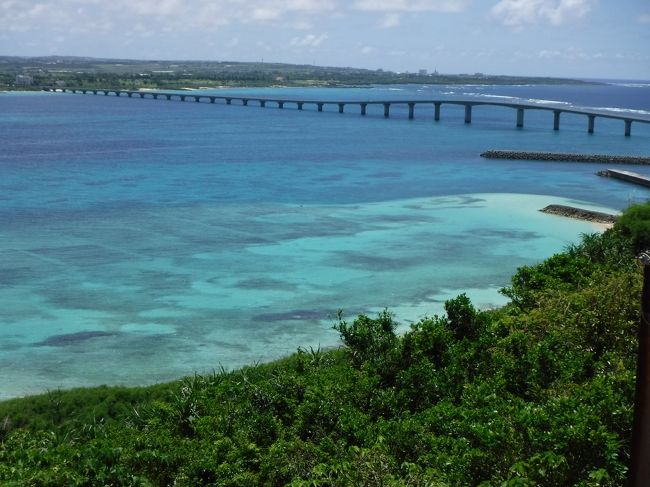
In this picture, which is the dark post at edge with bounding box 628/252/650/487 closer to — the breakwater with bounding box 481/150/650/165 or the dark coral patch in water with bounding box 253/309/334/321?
the dark coral patch in water with bounding box 253/309/334/321

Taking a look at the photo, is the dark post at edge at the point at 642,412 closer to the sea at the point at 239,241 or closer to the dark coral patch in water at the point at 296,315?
the sea at the point at 239,241

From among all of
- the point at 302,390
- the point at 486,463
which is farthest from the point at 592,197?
the point at 486,463

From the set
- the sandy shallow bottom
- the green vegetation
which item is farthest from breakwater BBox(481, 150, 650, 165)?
the green vegetation

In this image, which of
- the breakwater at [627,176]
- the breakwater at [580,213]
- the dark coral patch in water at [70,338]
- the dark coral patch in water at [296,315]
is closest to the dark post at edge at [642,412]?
the dark coral patch in water at [296,315]

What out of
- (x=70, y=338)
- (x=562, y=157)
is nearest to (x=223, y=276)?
(x=70, y=338)

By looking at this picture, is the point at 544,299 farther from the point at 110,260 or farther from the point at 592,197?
the point at 592,197

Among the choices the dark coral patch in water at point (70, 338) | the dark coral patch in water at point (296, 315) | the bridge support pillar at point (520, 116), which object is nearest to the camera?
the dark coral patch in water at point (70, 338)
